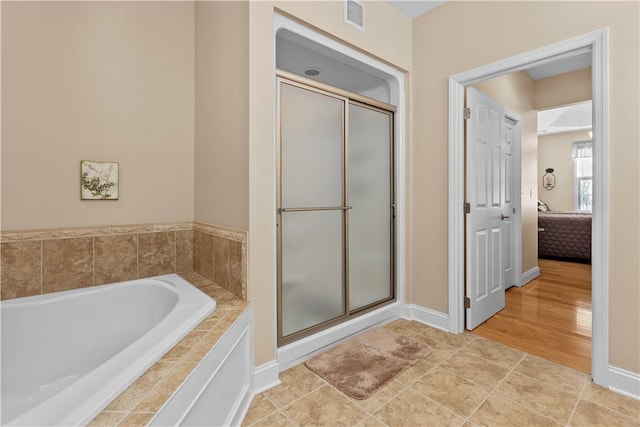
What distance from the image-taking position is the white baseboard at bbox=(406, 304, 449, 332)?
256 centimetres

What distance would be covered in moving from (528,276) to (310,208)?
343cm

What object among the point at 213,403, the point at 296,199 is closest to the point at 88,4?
the point at 296,199

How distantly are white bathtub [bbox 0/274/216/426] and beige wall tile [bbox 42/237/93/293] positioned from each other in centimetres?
8

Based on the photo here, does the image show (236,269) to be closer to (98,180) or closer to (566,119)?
(98,180)

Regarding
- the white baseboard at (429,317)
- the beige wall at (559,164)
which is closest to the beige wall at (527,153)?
the white baseboard at (429,317)

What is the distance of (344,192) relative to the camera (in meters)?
2.38

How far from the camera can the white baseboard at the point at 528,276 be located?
383 centimetres

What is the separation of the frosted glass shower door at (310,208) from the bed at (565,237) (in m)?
4.83

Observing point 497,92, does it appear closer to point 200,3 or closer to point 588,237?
point 200,3

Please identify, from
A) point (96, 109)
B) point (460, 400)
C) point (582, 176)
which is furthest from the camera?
point (582, 176)

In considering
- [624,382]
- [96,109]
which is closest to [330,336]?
[624,382]

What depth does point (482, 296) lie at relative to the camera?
270 centimetres

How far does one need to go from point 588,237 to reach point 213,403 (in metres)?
6.04

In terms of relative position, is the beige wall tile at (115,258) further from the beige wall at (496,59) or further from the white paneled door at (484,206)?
the white paneled door at (484,206)
